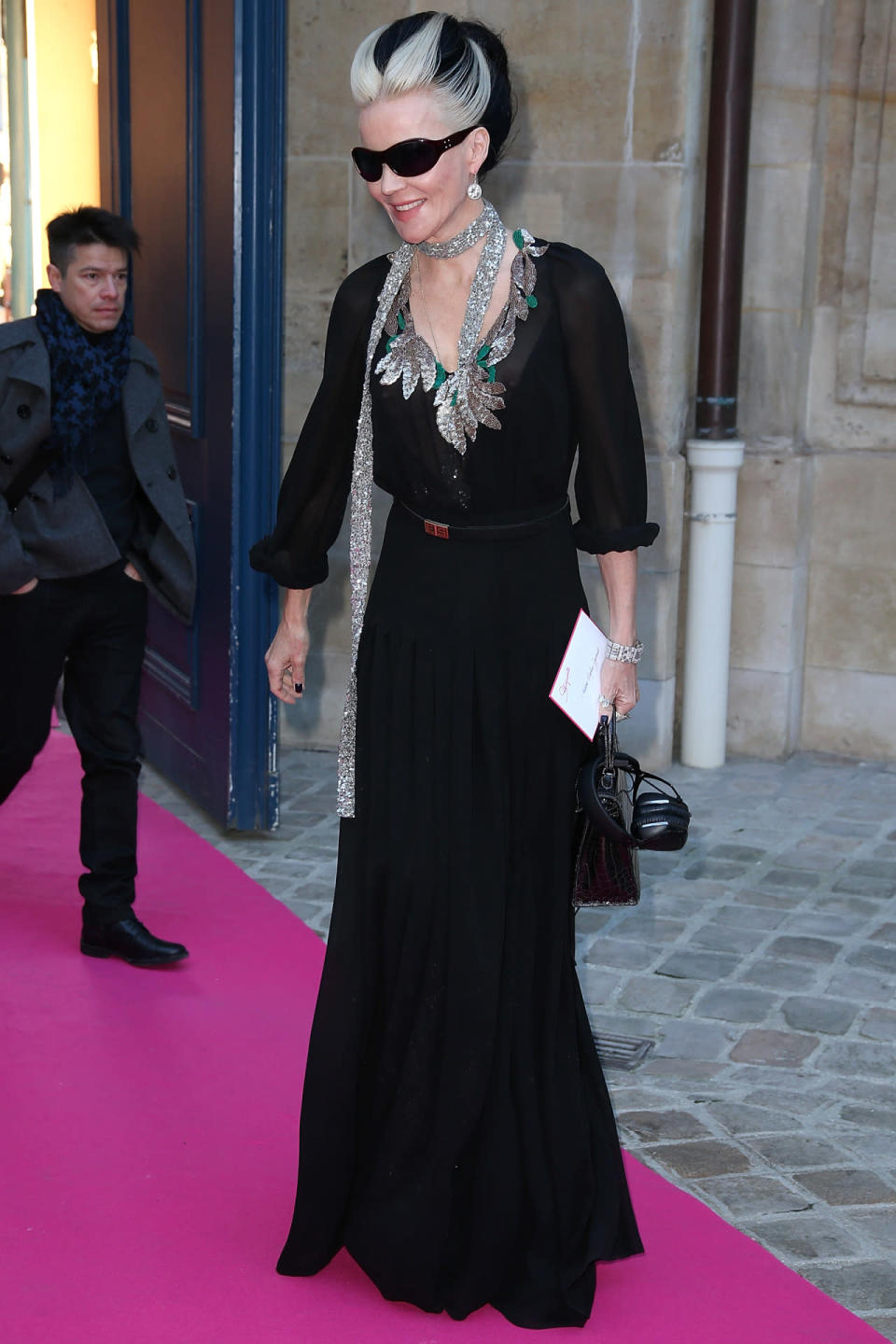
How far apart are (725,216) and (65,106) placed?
449cm

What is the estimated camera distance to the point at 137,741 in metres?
4.88

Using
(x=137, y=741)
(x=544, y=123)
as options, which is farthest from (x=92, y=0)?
(x=137, y=741)

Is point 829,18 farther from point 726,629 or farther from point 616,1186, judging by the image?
point 616,1186

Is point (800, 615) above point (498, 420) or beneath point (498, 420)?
beneath

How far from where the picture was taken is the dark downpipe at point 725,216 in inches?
260

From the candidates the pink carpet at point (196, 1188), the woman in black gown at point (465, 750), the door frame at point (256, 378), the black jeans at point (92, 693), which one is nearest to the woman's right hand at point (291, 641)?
the woman in black gown at point (465, 750)

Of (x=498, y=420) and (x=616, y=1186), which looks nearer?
(x=498, y=420)

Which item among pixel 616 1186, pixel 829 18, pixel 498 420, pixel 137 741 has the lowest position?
pixel 616 1186

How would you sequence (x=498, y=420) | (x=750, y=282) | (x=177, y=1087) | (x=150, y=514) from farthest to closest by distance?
(x=750, y=282) < (x=150, y=514) < (x=177, y=1087) < (x=498, y=420)

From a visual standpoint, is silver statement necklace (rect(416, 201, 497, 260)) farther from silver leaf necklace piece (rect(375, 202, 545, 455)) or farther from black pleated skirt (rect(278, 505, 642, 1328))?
black pleated skirt (rect(278, 505, 642, 1328))

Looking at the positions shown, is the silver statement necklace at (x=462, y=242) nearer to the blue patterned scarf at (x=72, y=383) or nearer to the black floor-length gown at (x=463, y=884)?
the black floor-length gown at (x=463, y=884)

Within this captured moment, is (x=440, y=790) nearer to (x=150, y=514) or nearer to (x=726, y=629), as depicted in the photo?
(x=150, y=514)

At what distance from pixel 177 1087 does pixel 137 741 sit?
3.64 ft

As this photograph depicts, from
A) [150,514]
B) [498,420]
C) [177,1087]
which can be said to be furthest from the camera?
[150,514]
